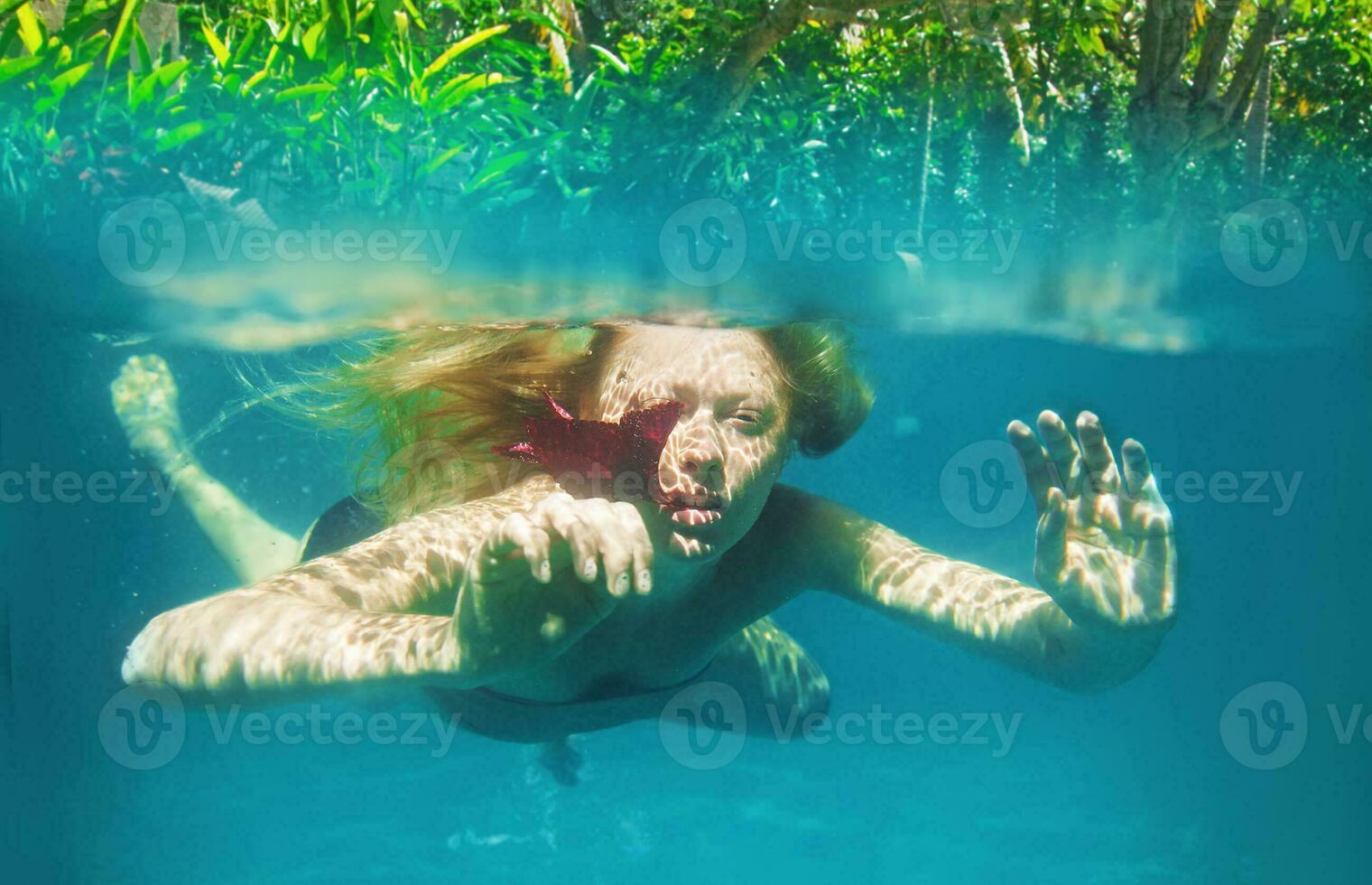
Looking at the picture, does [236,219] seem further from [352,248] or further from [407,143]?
[407,143]

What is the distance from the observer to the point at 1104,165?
5.20 meters

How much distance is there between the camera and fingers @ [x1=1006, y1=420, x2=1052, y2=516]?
3.82 m

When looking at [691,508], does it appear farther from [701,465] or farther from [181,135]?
[181,135]

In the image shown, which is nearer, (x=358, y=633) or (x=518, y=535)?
(x=518, y=535)

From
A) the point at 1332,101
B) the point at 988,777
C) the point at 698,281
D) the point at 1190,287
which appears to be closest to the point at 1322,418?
the point at 988,777

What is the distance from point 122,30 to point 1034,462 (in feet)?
16.7

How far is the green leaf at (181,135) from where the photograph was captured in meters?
4.81

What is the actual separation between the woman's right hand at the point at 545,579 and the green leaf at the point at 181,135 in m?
3.78

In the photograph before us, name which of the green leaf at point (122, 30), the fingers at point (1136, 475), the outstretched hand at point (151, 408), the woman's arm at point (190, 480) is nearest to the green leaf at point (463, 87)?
the green leaf at point (122, 30)

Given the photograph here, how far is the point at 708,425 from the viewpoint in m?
4.19

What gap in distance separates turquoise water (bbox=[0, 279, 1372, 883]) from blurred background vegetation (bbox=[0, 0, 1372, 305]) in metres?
4.81

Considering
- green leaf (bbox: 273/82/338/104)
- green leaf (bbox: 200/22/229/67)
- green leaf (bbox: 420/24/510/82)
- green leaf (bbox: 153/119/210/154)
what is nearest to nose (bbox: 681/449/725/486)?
green leaf (bbox: 420/24/510/82)

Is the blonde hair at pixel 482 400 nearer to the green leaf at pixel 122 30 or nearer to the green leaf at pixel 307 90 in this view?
the green leaf at pixel 307 90

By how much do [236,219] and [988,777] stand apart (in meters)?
17.0
